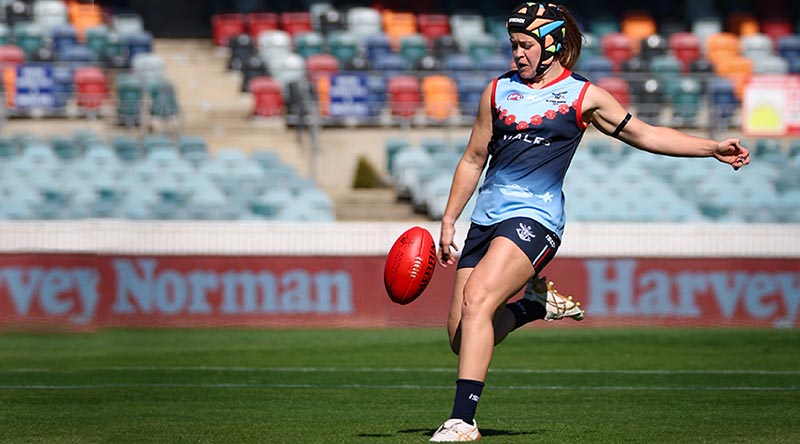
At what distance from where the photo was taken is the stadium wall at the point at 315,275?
16.6 m

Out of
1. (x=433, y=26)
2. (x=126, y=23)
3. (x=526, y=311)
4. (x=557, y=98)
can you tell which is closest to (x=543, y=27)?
(x=557, y=98)

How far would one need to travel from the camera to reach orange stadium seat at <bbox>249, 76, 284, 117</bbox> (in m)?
24.4

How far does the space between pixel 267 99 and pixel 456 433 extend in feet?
58.2

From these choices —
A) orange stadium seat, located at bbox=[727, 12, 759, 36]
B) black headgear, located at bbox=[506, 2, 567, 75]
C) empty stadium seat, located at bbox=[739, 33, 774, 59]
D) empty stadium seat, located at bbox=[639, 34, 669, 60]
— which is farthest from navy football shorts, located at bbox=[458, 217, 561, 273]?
orange stadium seat, located at bbox=[727, 12, 759, 36]

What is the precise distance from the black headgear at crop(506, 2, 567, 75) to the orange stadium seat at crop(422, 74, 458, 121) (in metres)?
15.8

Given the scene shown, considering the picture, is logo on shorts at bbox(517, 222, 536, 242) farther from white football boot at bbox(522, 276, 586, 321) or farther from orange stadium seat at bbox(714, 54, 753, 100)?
orange stadium seat at bbox(714, 54, 753, 100)

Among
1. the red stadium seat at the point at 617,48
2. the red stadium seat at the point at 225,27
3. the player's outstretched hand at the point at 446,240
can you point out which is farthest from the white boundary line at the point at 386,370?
the red stadium seat at the point at 225,27

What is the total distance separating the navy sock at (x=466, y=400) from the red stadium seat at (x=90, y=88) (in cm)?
1731

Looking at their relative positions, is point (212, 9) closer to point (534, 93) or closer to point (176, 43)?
point (176, 43)

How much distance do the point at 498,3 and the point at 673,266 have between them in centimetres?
1516

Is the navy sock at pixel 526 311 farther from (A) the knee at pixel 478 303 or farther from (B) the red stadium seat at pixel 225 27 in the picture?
(B) the red stadium seat at pixel 225 27

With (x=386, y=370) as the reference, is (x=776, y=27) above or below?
above

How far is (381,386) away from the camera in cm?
1087

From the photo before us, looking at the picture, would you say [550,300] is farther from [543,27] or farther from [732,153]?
[543,27]
